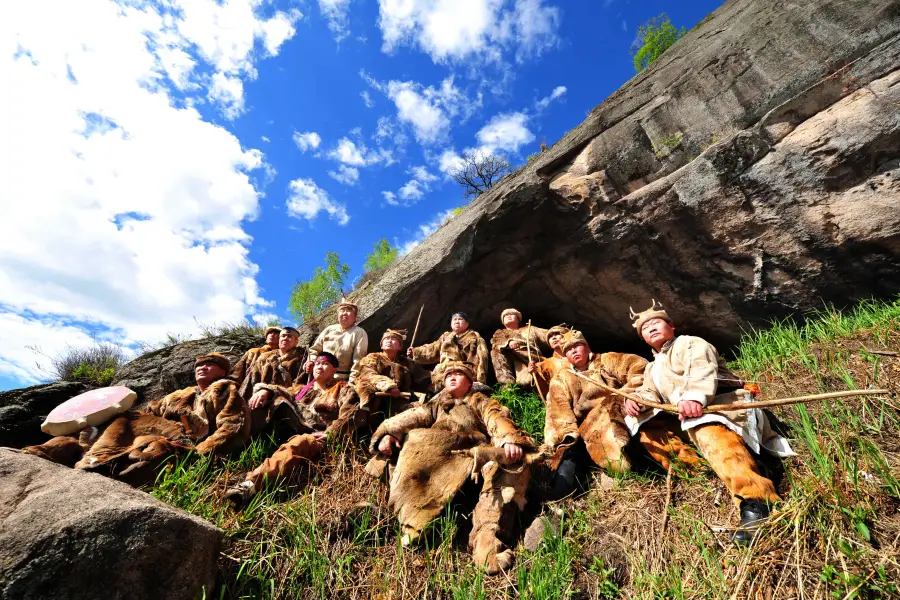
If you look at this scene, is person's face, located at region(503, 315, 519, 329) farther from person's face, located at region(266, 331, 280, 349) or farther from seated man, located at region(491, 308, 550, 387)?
person's face, located at region(266, 331, 280, 349)

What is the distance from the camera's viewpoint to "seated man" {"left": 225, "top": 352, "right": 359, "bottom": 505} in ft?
12.6

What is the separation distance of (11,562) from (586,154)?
25.8ft

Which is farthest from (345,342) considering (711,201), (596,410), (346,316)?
(711,201)

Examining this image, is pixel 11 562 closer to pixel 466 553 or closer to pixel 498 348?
pixel 466 553

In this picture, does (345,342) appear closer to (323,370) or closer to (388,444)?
(323,370)

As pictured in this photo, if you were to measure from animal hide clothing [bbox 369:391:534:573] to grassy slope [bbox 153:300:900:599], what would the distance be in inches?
7.6

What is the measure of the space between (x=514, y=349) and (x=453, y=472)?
325 cm

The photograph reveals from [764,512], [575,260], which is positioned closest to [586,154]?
[575,260]

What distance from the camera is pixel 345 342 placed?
6.49m

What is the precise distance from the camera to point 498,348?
665cm

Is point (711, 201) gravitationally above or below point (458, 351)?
above

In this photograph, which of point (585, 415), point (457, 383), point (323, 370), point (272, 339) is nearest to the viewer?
point (585, 415)

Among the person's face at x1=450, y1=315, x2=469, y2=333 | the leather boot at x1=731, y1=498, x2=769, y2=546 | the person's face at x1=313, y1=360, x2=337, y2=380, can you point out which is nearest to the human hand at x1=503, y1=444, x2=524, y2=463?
the leather boot at x1=731, y1=498, x2=769, y2=546

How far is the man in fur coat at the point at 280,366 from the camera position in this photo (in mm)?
6273
